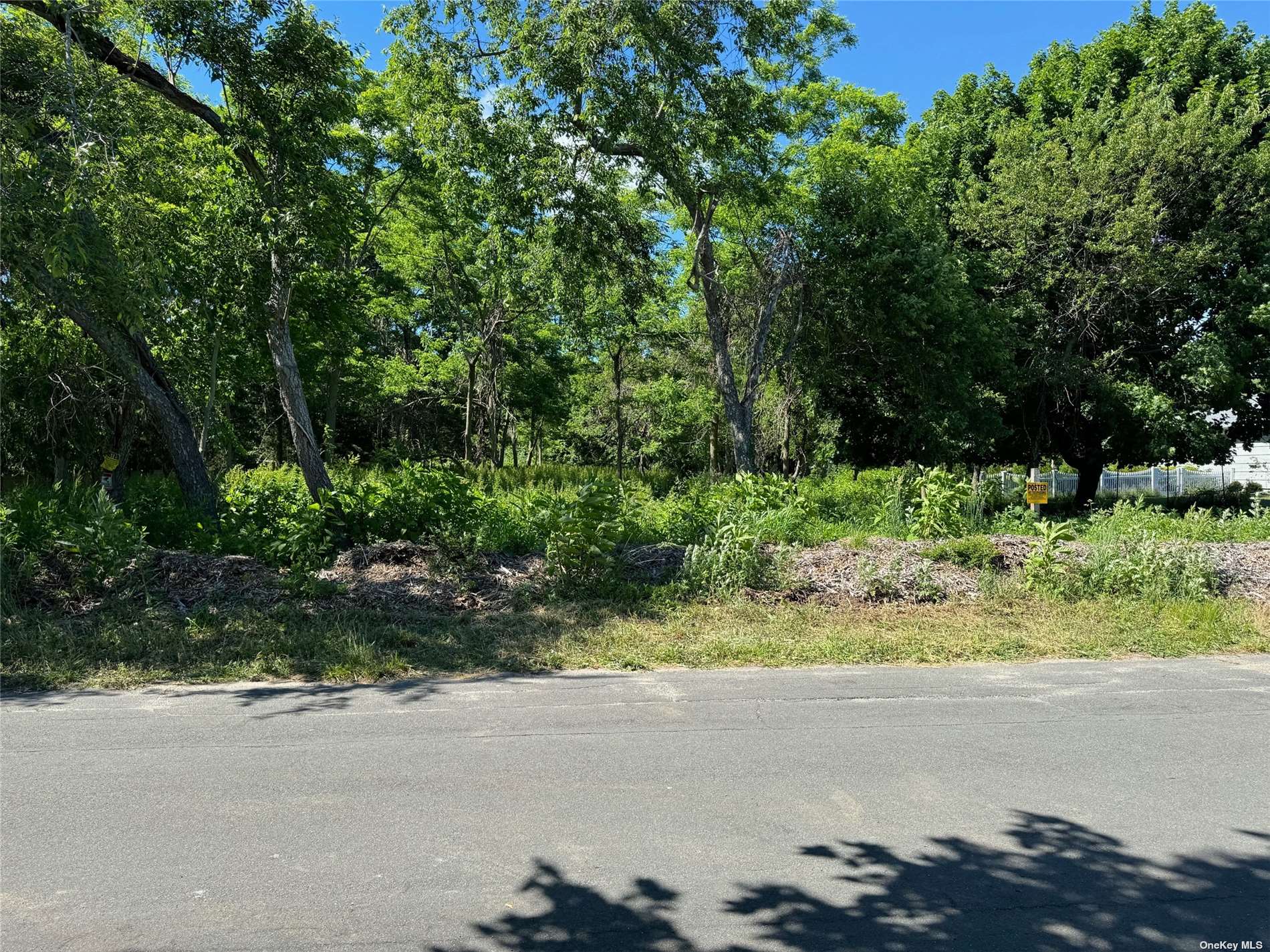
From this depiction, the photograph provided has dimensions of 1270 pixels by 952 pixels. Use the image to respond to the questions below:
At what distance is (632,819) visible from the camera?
4.18 metres

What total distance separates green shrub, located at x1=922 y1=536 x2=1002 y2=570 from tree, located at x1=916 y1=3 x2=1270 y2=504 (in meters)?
13.1

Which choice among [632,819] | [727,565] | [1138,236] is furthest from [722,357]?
[632,819]

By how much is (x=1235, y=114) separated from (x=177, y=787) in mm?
25664

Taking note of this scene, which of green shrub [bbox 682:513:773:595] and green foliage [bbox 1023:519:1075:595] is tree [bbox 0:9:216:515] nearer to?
green shrub [bbox 682:513:773:595]

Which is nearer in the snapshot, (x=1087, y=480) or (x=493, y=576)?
(x=493, y=576)

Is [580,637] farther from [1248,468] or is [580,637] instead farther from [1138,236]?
[1248,468]

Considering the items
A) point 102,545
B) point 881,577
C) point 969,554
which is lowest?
point 881,577

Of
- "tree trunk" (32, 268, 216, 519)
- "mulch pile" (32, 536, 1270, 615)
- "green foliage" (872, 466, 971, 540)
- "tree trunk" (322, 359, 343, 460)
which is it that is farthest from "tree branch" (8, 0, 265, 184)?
"tree trunk" (322, 359, 343, 460)

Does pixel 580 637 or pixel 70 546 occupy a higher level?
pixel 70 546

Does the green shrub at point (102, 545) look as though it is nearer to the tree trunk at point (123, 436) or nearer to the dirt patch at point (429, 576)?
the dirt patch at point (429, 576)

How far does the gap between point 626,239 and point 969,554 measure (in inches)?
362

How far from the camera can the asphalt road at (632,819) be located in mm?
3281

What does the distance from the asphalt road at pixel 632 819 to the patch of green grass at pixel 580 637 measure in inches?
23.4

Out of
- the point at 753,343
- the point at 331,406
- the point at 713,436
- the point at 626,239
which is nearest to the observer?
the point at 626,239
